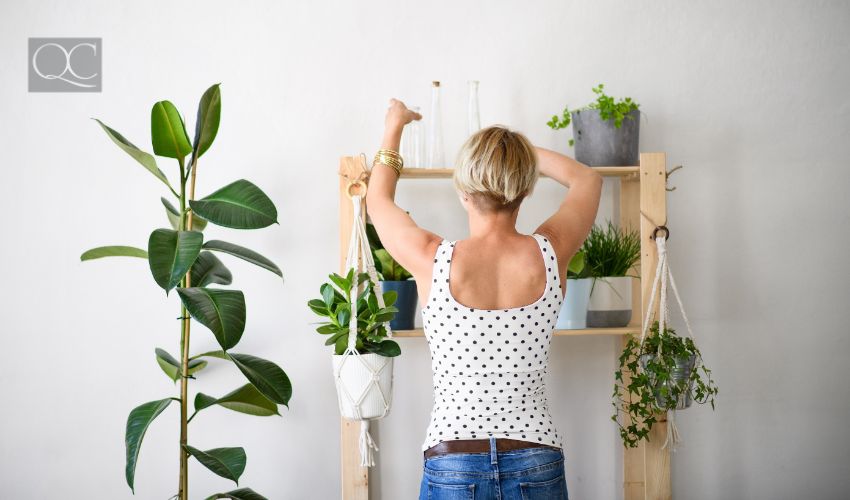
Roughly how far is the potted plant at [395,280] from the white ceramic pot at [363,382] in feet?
0.71

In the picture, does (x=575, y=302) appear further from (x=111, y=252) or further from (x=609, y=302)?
(x=111, y=252)

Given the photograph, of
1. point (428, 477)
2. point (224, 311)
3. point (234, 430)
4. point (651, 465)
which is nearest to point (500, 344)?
point (428, 477)

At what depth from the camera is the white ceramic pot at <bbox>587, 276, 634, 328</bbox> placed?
2.16 meters

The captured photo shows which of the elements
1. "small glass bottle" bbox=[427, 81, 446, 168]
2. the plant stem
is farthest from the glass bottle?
the plant stem

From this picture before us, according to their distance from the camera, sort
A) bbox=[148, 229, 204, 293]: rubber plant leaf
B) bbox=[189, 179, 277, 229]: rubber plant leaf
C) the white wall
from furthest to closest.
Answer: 1. the white wall
2. bbox=[189, 179, 277, 229]: rubber plant leaf
3. bbox=[148, 229, 204, 293]: rubber plant leaf

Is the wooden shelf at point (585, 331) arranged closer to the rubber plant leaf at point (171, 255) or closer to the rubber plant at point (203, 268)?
the rubber plant at point (203, 268)

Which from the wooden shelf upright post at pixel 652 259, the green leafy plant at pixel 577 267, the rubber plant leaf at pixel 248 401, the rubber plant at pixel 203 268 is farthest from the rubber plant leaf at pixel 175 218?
the wooden shelf upright post at pixel 652 259

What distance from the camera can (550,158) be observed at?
5.83 feet

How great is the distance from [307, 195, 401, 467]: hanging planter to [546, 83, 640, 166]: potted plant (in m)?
0.81

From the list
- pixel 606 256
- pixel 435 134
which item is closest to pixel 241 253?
pixel 435 134

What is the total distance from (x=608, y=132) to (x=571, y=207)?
679 millimetres

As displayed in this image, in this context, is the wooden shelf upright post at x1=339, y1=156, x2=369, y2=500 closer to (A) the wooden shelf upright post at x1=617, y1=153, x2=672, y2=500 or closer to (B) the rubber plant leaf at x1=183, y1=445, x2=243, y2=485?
(B) the rubber plant leaf at x1=183, y1=445, x2=243, y2=485

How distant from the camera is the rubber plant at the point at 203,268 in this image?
5.79 ft

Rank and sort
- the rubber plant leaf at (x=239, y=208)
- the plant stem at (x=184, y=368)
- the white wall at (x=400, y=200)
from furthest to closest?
the white wall at (x=400, y=200) → the plant stem at (x=184, y=368) → the rubber plant leaf at (x=239, y=208)
